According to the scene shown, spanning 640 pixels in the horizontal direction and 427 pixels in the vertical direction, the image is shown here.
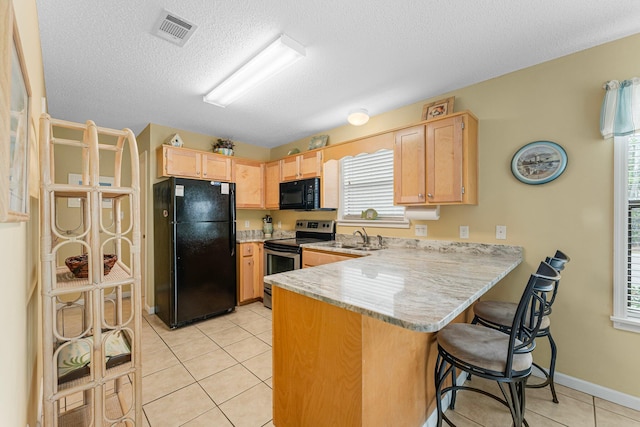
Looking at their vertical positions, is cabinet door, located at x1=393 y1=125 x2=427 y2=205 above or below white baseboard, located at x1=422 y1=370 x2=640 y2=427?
above

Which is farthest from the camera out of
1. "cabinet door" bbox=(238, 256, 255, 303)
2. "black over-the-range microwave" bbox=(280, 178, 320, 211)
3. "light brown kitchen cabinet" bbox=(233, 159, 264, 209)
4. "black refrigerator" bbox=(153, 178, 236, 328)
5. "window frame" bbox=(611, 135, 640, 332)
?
"light brown kitchen cabinet" bbox=(233, 159, 264, 209)

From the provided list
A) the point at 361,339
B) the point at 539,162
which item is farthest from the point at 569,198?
the point at 361,339

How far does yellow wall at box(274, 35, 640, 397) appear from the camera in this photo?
197cm

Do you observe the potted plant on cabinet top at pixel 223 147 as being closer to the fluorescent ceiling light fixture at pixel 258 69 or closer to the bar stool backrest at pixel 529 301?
the fluorescent ceiling light fixture at pixel 258 69

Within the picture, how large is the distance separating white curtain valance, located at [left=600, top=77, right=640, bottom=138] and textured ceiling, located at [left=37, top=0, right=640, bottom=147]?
0.37 metres

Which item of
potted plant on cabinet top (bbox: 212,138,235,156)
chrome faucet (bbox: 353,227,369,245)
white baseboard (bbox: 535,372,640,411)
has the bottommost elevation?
white baseboard (bbox: 535,372,640,411)

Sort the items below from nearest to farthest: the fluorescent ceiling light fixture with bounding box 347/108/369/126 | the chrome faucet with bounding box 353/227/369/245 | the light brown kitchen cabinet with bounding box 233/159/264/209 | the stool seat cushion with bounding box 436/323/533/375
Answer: the stool seat cushion with bounding box 436/323/533/375
the fluorescent ceiling light fixture with bounding box 347/108/369/126
the chrome faucet with bounding box 353/227/369/245
the light brown kitchen cabinet with bounding box 233/159/264/209

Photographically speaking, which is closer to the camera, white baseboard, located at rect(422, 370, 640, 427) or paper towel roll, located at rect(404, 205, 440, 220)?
white baseboard, located at rect(422, 370, 640, 427)

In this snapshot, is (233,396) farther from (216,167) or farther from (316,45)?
(216,167)

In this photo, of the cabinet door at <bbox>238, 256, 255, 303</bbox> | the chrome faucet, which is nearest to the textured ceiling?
the chrome faucet

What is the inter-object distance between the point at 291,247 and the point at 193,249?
3.92 ft

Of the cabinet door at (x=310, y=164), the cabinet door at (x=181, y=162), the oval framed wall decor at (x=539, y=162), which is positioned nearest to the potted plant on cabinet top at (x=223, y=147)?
the cabinet door at (x=181, y=162)

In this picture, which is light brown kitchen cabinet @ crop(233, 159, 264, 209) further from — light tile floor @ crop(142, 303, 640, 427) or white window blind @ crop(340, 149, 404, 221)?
light tile floor @ crop(142, 303, 640, 427)

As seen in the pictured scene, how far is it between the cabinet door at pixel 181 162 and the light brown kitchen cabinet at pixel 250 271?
1.19 m
